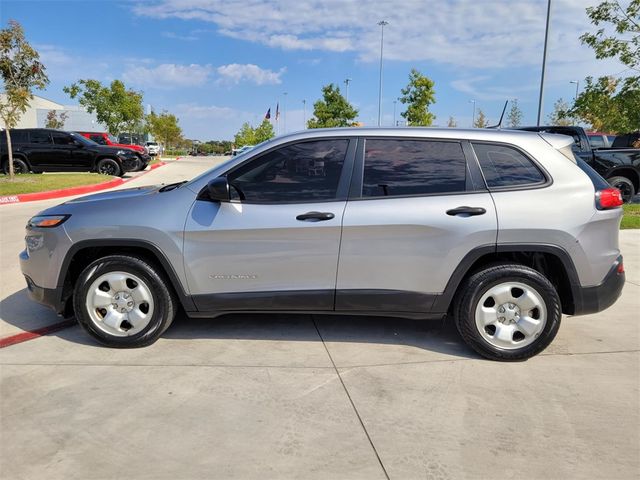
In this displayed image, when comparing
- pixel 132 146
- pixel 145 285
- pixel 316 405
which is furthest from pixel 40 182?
pixel 316 405

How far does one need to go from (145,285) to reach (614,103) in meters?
12.0

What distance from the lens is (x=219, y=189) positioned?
352 cm

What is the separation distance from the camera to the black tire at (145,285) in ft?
12.3

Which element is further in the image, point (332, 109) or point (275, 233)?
point (332, 109)

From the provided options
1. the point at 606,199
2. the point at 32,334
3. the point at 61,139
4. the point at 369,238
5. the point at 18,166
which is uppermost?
the point at 61,139

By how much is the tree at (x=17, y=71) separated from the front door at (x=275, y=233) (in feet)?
45.6

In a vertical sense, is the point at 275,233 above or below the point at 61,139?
below

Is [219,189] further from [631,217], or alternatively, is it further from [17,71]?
[17,71]

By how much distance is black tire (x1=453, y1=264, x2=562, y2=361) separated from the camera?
3.59 metres

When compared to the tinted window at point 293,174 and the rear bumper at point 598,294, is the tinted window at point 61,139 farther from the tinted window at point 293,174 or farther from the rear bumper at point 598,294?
the rear bumper at point 598,294

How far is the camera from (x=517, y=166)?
3678mm

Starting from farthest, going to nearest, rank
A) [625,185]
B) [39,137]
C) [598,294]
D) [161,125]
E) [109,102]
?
[161,125], [109,102], [39,137], [625,185], [598,294]

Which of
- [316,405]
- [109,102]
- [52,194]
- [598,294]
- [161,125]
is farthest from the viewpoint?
[161,125]

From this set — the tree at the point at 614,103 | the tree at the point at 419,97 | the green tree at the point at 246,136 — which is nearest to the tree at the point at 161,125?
the green tree at the point at 246,136
